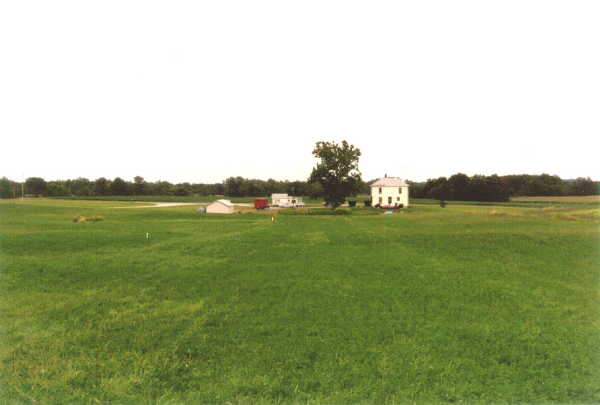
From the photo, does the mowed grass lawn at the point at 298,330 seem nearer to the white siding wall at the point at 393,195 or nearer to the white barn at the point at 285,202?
the white siding wall at the point at 393,195

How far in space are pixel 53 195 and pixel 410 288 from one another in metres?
165

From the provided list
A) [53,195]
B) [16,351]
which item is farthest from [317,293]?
[53,195]

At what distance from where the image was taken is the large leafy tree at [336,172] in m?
58.4

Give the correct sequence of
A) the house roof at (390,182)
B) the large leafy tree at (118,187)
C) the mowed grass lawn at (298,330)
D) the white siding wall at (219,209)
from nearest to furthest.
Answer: the mowed grass lawn at (298,330)
the white siding wall at (219,209)
the house roof at (390,182)
the large leafy tree at (118,187)

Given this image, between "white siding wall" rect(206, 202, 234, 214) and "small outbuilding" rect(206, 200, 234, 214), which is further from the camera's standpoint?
"small outbuilding" rect(206, 200, 234, 214)

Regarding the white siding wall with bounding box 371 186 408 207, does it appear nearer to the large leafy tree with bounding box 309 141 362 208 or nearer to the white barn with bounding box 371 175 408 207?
the white barn with bounding box 371 175 408 207

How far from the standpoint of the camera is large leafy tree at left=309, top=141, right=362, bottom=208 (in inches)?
2298

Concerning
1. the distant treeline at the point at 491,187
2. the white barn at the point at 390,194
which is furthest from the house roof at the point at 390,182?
the distant treeline at the point at 491,187

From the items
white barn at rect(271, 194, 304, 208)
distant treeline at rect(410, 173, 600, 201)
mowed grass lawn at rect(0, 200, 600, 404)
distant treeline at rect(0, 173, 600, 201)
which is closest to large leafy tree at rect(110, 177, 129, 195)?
distant treeline at rect(0, 173, 600, 201)

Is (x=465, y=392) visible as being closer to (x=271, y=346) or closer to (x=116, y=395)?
(x=271, y=346)

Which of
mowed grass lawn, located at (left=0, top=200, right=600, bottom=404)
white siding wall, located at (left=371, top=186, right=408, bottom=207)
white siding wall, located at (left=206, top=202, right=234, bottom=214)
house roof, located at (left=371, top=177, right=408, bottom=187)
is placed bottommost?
mowed grass lawn, located at (left=0, top=200, right=600, bottom=404)

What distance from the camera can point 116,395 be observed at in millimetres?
4656

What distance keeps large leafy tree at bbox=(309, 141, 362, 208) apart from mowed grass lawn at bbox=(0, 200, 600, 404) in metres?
44.6

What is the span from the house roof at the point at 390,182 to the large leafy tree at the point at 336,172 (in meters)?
13.7
